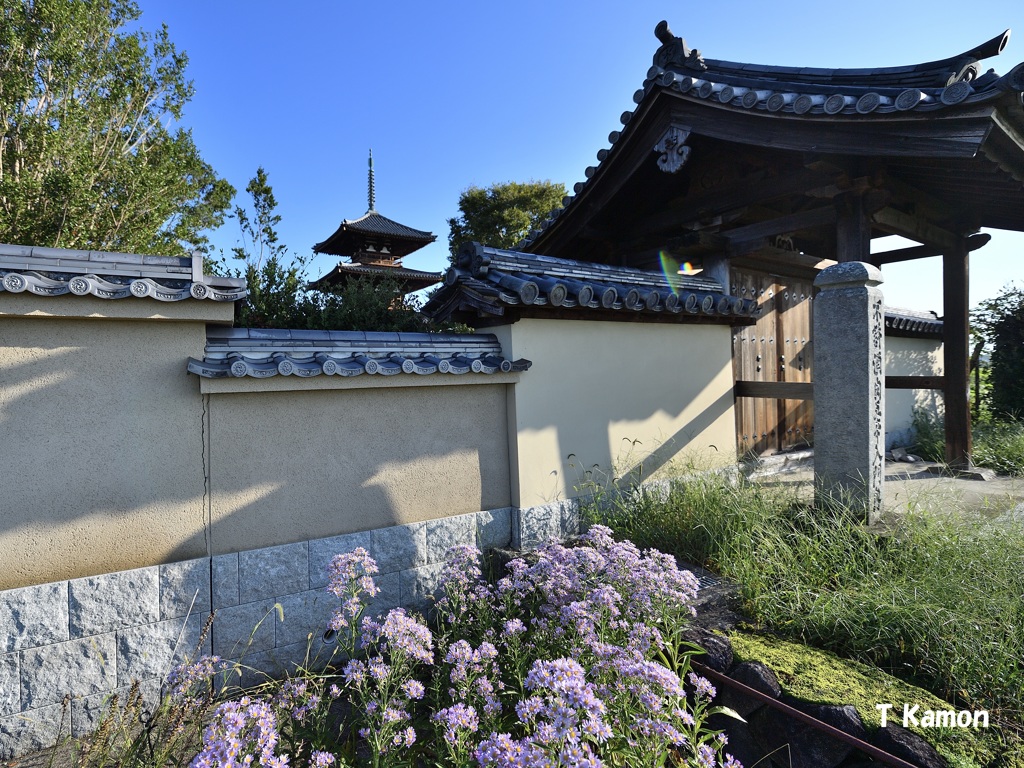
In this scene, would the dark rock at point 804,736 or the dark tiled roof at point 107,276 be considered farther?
the dark tiled roof at point 107,276

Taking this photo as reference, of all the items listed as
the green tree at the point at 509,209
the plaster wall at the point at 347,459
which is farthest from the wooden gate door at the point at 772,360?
the green tree at the point at 509,209

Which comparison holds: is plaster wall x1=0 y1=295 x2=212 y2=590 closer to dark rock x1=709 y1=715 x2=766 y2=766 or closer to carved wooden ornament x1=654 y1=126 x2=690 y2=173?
dark rock x1=709 y1=715 x2=766 y2=766

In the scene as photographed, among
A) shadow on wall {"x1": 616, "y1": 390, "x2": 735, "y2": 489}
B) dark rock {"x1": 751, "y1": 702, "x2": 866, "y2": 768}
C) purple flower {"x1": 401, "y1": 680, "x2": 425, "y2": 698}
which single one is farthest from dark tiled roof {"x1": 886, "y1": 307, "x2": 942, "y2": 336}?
purple flower {"x1": 401, "y1": 680, "x2": 425, "y2": 698}

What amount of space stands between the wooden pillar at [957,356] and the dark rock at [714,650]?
5697 millimetres

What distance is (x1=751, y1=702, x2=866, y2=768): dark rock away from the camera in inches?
95.5

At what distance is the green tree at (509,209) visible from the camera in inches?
766

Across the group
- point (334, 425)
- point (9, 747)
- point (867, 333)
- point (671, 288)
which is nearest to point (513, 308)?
point (334, 425)

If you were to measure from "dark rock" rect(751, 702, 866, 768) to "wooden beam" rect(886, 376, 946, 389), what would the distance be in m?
4.87

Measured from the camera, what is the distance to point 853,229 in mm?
5121

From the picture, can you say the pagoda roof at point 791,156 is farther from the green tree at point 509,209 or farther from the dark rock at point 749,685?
the green tree at point 509,209

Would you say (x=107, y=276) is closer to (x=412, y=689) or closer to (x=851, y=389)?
(x=412, y=689)

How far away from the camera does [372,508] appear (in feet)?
13.1

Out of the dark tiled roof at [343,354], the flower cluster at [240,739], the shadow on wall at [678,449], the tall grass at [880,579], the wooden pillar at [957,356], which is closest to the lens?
the flower cluster at [240,739]

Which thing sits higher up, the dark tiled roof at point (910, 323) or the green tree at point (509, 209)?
the green tree at point (509, 209)
